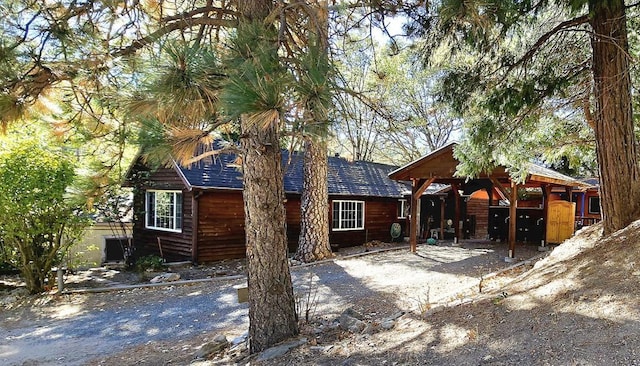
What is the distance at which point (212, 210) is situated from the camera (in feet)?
40.5

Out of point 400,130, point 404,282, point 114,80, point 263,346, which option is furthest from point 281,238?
point 404,282

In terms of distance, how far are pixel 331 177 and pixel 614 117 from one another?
432 inches

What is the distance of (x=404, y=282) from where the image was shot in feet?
27.9

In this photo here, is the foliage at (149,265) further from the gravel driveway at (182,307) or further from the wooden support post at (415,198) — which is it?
the wooden support post at (415,198)

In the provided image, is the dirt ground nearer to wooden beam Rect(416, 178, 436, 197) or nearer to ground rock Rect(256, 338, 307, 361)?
ground rock Rect(256, 338, 307, 361)

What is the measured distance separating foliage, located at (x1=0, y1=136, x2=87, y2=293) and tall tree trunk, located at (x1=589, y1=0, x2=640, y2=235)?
9186mm

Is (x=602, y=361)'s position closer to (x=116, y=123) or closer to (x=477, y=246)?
(x=116, y=123)

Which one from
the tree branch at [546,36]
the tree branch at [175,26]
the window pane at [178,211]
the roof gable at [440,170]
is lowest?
the window pane at [178,211]

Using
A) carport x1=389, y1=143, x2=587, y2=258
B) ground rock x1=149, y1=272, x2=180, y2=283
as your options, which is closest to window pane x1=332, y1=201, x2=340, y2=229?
carport x1=389, y1=143, x2=587, y2=258

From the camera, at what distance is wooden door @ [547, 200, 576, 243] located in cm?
1313

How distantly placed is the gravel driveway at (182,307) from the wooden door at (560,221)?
13.0 ft

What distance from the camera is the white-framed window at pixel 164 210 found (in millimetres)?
12906

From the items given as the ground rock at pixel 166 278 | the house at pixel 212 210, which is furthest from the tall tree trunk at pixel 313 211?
the ground rock at pixel 166 278

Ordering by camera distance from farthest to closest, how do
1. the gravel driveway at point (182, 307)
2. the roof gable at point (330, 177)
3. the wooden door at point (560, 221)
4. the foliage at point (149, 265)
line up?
the wooden door at point (560, 221) < the roof gable at point (330, 177) < the foliage at point (149, 265) < the gravel driveway at point (182, 307)
